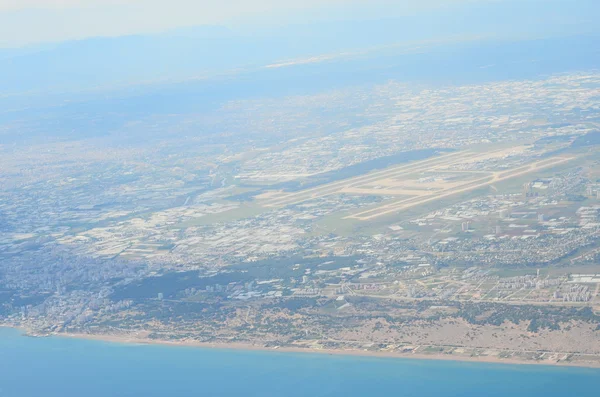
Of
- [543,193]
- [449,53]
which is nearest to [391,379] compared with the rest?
[543,193]

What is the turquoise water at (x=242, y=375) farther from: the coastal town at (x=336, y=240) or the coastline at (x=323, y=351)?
the coastal town at (x=336, y=240)

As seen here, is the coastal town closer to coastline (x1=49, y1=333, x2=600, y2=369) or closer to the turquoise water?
coastline (x1=49, y1=333, x2=600, y2=369)

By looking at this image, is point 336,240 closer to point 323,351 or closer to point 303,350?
point 303,350

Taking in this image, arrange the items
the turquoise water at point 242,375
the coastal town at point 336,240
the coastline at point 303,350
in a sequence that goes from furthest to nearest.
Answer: the coastal town at point 336,240, the coastline at point 303,350, the turquoise water at point 242,375

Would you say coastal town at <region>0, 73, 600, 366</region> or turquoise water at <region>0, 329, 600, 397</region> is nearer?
turquoise water at <region>0, 329, 600, 397</region>

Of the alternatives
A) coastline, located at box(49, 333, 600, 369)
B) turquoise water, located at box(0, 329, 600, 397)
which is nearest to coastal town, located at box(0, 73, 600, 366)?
coastline, located at box(49, 333, 600, 369)

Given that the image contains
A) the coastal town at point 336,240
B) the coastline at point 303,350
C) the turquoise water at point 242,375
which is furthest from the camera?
the coastal town at point 336,240

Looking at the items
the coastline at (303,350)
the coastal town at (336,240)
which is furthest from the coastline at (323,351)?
the coastal town at (336,240)

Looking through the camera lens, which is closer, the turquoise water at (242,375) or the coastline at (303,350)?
the turquoise water at (242,375)

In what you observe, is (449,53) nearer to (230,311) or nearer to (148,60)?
(148,60)
